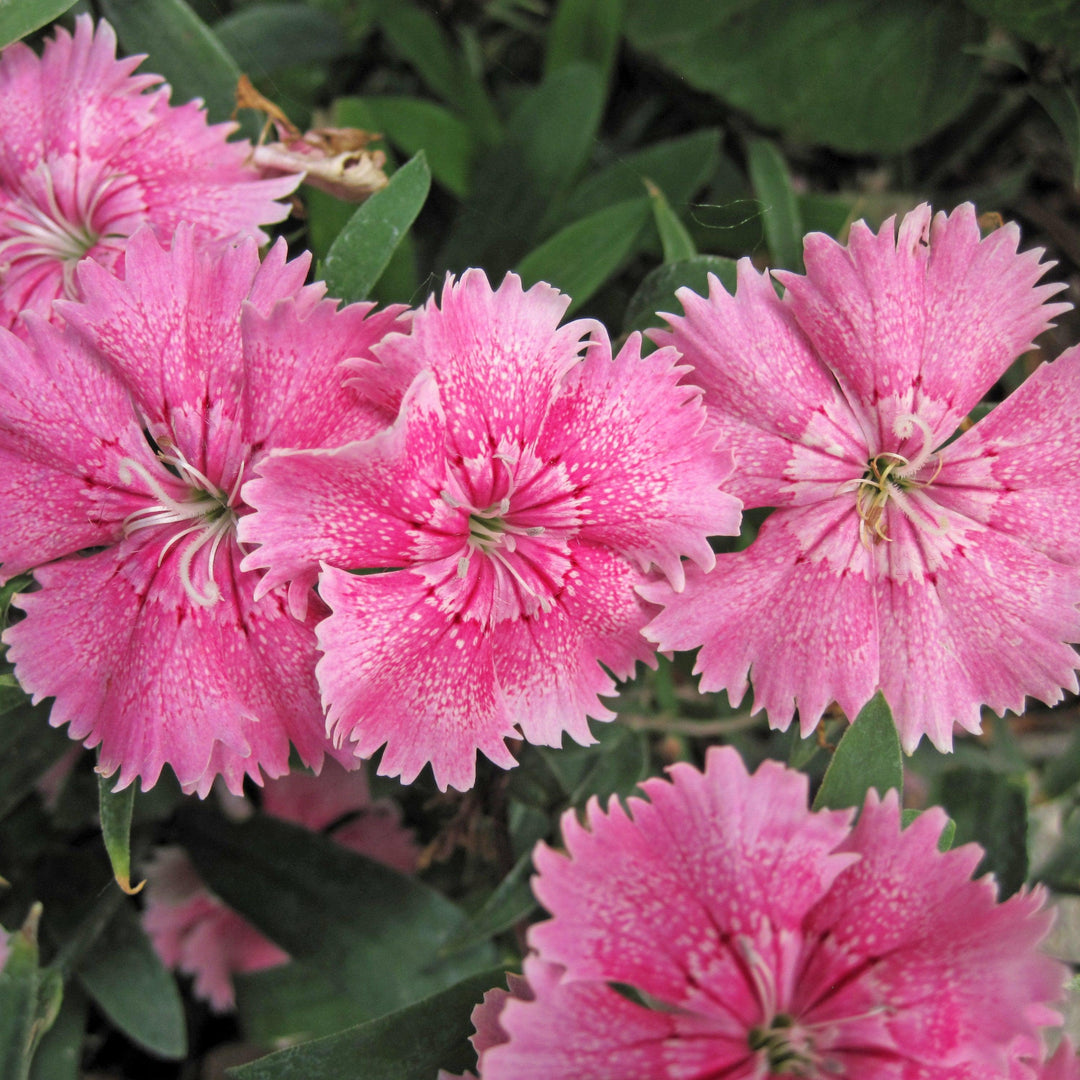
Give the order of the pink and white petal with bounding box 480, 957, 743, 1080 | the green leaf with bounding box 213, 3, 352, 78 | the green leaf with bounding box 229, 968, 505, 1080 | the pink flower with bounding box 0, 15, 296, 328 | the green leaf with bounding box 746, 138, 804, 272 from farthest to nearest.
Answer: the green leaf with bounding box 213, 3, 352, 78 → the green leaf with bounding box 746, 138, 804, 272 → the pink flower with bounding box 0, 15, 296, 328 → the green leaf with bounding box 229, 968, 505, 1080 → the pink and white petal with bounding box 480, 957, 743, 1080

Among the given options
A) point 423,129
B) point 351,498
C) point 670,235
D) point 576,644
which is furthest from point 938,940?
point 423,129

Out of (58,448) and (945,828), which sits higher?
(58,448)

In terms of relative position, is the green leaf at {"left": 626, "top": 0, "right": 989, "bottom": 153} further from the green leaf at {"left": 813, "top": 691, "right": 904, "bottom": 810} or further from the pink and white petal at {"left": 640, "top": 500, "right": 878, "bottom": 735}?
the green leaf at {"left": 813, "top": 691, "right": 904, "bottom": 810}

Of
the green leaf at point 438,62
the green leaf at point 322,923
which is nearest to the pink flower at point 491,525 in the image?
the green leaf at point 322,923

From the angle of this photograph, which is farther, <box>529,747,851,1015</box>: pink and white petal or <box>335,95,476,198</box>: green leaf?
<box>335,95,476,198</box>: green leaf

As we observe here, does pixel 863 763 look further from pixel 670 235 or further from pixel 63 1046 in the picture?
pixel 63 1046

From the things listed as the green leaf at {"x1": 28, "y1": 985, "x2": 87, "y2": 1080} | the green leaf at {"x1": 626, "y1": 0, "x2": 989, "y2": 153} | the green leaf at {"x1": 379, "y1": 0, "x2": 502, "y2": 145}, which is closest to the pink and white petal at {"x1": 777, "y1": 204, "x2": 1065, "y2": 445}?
the green leaf at {"x1": 626, "y1": 0, "x2": 989, "y2": 153}
